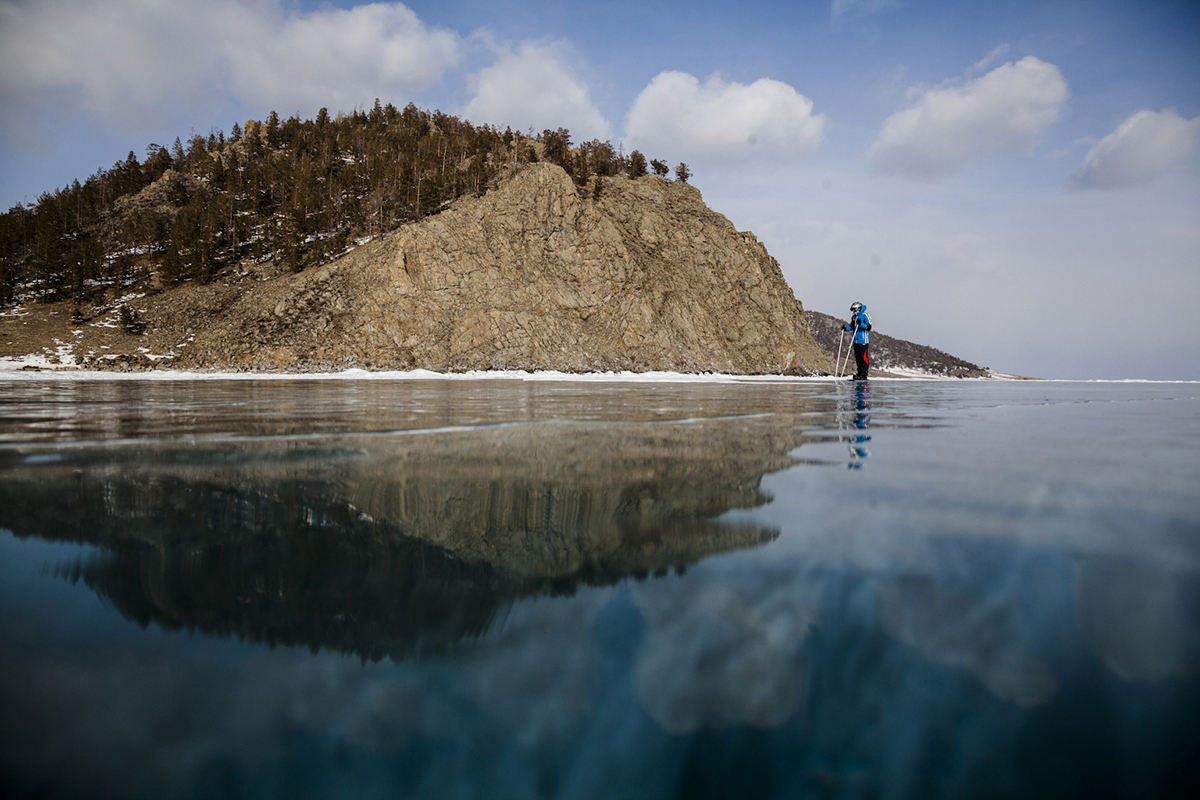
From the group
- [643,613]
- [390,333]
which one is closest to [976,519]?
[643,613]

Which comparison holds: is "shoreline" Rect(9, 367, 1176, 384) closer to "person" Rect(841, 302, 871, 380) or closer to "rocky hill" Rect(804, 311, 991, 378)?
"person" Rect(841, 302, 871, 380)

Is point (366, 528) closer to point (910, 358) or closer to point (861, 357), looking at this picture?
point (861, 357)

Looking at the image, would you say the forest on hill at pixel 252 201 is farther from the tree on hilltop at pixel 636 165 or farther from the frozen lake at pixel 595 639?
the frozen lake at pixel 595 639

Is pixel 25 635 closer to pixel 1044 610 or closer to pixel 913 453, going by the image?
pixel 1044 610

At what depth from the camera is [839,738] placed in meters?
1.59

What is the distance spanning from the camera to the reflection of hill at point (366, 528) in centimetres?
229

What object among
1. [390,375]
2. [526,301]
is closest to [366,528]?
[390,375]

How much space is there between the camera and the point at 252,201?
69.0m

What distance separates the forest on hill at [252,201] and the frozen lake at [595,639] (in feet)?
196

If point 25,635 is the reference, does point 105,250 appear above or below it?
above

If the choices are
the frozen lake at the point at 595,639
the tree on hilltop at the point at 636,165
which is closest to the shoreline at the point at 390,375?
the frozen lake at the point at 595,639

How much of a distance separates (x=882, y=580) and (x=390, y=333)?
2036 inches

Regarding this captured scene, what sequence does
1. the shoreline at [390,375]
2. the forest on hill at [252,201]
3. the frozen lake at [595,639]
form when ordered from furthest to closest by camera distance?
the forest on hill at [252,201], the shoreline at [390,375], the frozen lake at [595,639]

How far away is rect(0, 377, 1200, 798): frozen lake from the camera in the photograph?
4.88ft
